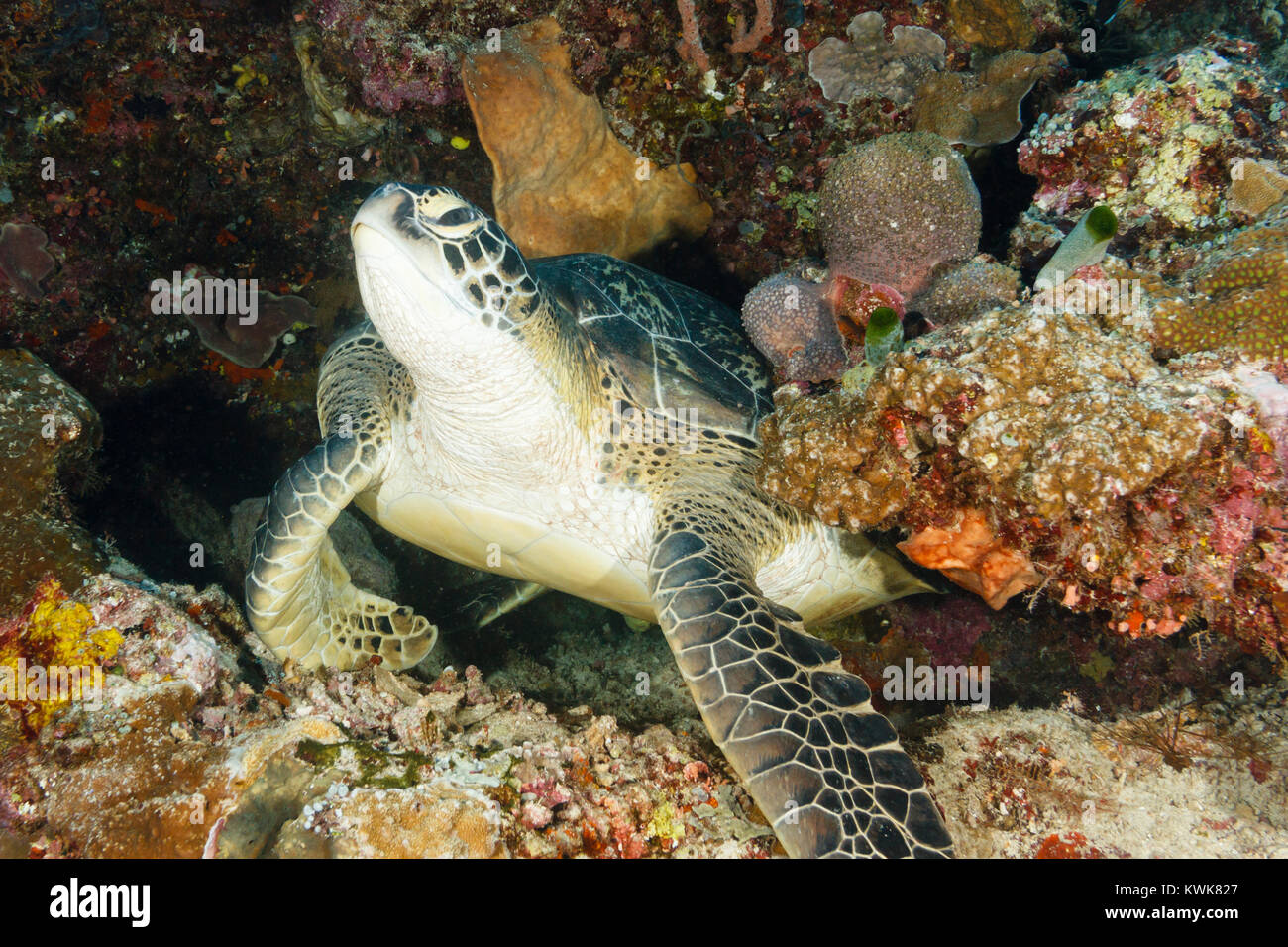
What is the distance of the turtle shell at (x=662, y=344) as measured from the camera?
368 cm

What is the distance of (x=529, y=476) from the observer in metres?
3.43

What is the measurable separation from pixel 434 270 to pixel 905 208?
2.36 meters

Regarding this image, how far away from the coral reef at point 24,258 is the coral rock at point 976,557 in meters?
5.86

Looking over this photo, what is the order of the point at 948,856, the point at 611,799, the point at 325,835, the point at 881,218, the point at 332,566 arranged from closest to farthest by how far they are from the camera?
the point at 325,835 < the point at 948,856 < the point at 611,799 < the point at 881,218 < the point at 332,566

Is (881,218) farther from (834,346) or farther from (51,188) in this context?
(51,188)

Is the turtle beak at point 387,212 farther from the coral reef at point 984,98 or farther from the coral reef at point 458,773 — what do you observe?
the coral reef at point 984,98

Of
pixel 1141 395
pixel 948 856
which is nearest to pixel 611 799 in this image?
pixel 948 856

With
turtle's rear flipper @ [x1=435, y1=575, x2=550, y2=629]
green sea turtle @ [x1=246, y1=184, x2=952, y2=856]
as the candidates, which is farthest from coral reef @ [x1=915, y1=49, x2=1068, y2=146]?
turtle's rear flipper @ [x1=435, y1=575, x2=550, y2=629]

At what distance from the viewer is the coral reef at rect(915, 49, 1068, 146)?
12.7 feet

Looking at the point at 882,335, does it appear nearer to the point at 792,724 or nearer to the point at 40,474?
the point at 792,724

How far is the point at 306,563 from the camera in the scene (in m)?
3.38

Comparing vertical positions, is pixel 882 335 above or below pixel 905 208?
below
